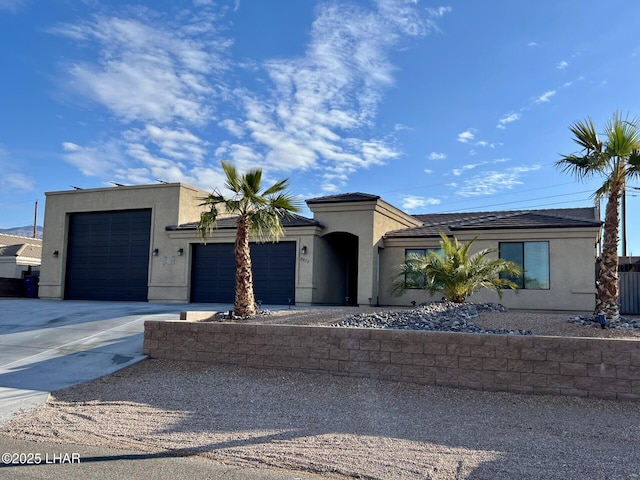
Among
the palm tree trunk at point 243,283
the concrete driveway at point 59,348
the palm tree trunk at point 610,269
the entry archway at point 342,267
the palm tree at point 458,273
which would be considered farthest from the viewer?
the entry archway at point 342,267

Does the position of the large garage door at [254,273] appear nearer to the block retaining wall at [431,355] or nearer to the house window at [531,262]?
the house window at [531,262]

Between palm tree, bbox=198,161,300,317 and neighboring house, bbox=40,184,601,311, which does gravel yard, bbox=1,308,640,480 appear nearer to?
palm tree, bbox=198,161,300,317

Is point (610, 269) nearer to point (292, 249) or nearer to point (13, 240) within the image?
point (292, 249)

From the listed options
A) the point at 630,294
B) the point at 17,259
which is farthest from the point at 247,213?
the point at 17,259

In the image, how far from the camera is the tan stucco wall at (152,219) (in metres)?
24.5

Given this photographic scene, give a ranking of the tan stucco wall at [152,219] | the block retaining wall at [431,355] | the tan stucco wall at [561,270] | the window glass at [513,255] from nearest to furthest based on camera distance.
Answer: the block retaining wall at [431,355] → the tan stucco wall at [561,270] → the window glass at [513,255] → the tan stucco wall at [152,219]

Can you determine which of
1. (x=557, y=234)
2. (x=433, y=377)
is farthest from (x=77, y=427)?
(x=557, y=234)

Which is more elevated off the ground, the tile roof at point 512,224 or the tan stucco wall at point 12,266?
the tile roof at point 512,224

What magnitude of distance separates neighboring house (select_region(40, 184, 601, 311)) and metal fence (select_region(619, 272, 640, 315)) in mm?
1604

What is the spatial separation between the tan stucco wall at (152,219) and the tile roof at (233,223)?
0.46 m

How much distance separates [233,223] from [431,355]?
16.4 meters

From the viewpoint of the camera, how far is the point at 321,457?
19.9 feet

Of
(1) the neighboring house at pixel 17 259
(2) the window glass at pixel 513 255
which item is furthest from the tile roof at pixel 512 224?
(1) the neighboring house at pixel 17 259

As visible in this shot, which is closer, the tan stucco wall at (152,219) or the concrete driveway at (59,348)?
the concrete driveway at (59,348)
